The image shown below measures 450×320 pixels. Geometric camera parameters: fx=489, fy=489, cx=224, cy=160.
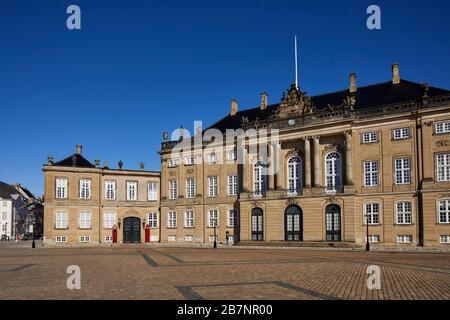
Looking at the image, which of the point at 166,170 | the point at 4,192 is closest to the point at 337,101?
the point at 166,170

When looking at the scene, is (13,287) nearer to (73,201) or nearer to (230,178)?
(230,178)

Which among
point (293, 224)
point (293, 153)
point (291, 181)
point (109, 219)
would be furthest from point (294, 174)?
point (109, 219)

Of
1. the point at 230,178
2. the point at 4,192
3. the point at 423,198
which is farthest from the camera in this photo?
the point at 4,192

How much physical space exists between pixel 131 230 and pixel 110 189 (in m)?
5.46

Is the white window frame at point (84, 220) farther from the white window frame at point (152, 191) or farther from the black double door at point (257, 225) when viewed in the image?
the black double door at point (257, 225)

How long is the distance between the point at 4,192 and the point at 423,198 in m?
84.2

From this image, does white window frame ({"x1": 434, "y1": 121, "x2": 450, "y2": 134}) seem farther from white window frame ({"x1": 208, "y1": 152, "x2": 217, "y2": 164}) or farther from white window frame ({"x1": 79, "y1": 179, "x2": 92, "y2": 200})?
white window frame ({"x1": 79, "y1": 179, "x2": 92, "y2": 200})

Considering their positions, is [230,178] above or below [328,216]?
above

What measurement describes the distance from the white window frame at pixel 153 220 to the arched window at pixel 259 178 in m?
15.3

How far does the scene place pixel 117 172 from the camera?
58031 mm

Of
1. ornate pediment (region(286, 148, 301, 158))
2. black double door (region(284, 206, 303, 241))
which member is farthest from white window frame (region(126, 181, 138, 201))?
black double door (region(284, 206, 303, 241))

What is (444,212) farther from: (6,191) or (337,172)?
(6,191)

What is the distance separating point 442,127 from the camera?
1538 inches

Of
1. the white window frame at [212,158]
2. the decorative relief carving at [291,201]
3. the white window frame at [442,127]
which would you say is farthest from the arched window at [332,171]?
the white window frame at [212,158]
